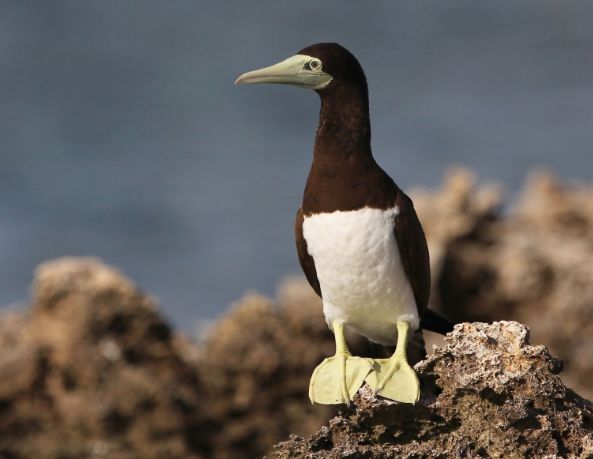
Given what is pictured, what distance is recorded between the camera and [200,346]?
1218 centimetres

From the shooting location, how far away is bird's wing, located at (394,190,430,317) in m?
5.88

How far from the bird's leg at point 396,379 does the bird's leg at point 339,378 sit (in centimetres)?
8

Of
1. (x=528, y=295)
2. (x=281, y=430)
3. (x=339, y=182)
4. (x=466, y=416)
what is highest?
(x=528, y=295)

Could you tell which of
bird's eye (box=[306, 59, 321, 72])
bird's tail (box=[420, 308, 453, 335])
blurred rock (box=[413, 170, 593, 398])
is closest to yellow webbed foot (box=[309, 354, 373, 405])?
bird's tail (box=[420, 308, 453, 335])

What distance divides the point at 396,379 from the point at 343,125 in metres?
1.58

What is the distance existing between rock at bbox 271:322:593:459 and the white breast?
2.60 feet

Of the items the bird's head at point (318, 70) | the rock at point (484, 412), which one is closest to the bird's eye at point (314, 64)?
the bird's head at point (318, 70)

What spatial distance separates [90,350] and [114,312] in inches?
19.0

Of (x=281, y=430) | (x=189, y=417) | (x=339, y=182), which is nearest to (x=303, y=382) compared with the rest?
(x=281, y=430)

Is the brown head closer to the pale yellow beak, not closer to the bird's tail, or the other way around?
the pale yellow beak

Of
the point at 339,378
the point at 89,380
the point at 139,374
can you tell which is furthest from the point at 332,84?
the point at 89,380

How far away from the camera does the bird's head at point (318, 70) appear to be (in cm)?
595

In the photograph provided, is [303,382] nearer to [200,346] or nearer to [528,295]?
[200,346]

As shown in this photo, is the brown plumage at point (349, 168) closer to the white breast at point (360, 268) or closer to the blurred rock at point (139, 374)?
the white breast at point (360, 268)
